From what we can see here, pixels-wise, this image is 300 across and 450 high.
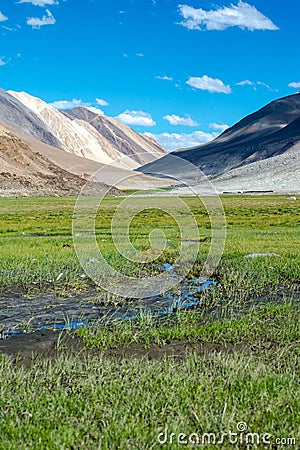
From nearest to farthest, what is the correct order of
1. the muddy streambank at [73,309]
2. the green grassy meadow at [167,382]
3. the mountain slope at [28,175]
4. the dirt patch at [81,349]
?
1. the green grassy meadow at [167,382]
2. the dirt patch at [81,349]
3. the muddy streambank at [73,309]
4. the mountain slope at [28,175]

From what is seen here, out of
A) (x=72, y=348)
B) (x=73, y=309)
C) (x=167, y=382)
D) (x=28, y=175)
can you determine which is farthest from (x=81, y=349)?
(x=28, y=175)

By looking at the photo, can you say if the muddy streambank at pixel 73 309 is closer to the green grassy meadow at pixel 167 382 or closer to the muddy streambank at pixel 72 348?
the muddy streambank at pixel 72 348

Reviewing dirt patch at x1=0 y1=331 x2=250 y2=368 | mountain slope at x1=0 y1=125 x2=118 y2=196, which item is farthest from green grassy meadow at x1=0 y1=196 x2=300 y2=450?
mountain slope at x1=0 y1=125 x2=118 y2=196

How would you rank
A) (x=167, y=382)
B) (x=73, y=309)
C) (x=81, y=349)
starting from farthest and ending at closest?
(x=73, y=309) < (x=81, y=349) < (x=167, y=382)

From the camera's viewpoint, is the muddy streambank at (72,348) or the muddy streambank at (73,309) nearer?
the muddy streambank at (72,348)

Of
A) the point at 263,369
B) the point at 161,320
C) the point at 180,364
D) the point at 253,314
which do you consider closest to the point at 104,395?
the point at 180,364

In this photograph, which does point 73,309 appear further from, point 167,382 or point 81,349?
point 167,382

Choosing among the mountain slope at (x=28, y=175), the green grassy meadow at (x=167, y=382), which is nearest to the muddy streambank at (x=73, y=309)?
the green grassy meadow at (x=167, y=382)

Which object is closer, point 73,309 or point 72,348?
point 72,348

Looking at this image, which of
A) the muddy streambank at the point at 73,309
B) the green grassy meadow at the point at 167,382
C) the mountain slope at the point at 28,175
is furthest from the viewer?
the mountain slope at the point at 28,175

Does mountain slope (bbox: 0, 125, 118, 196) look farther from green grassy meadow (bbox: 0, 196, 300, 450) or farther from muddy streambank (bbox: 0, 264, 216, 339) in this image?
green grassy meadow (bbox: 0, 196, 300, 450)

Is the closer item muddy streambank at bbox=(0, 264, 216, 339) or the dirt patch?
the dirt patch

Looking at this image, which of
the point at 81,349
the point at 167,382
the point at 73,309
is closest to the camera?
the point at 167,382

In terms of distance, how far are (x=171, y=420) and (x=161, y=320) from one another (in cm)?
498
